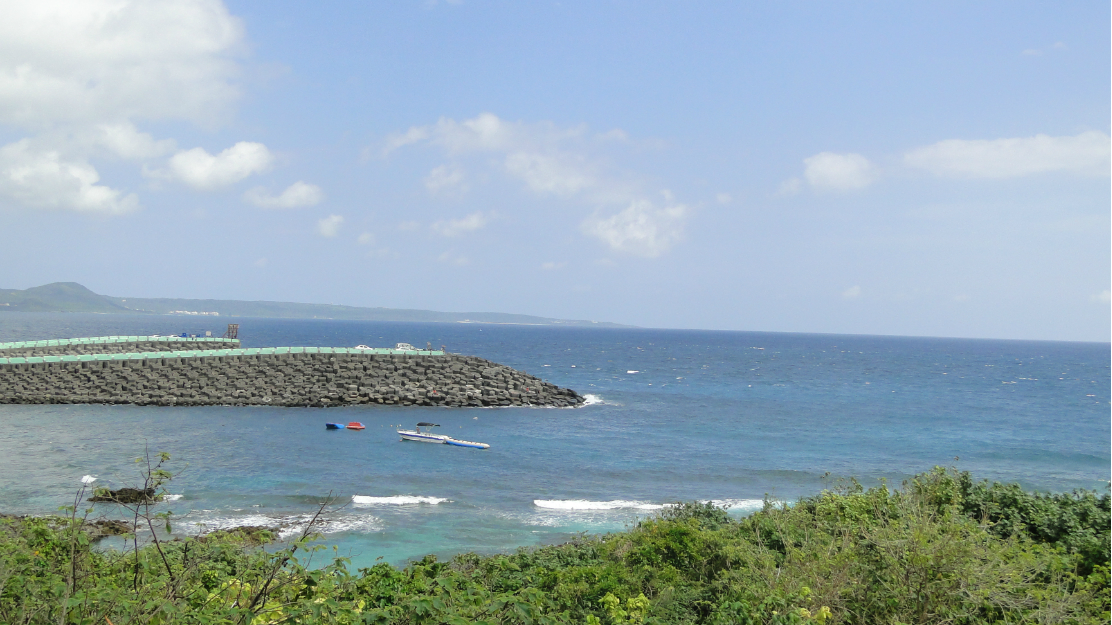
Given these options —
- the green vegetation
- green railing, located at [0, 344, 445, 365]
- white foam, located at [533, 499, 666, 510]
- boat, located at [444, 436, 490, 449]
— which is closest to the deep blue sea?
white foam, located at [533, 499, 666, 510]

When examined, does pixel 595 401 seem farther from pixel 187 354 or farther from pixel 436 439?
pixel 187 354

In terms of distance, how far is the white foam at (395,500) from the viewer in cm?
2161

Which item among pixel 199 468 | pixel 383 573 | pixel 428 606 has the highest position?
pixel 428 606

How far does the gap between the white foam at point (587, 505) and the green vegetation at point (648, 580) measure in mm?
9626

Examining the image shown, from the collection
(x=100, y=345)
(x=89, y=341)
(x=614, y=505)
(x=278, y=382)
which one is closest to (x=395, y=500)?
(x=614, y=505)

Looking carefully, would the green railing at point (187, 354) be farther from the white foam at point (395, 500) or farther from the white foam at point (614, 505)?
the white foam at point (614, 505)

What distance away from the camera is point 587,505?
22.5 meters

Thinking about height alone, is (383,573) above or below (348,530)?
above

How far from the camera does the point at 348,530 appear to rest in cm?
1855

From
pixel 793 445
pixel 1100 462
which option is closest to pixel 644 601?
pixel 793 445

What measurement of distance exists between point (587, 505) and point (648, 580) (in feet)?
41.9

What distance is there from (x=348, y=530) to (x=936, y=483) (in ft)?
47.4

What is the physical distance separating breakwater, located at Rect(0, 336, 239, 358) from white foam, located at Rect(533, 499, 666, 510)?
40873mm

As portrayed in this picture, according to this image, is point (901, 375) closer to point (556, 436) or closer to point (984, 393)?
point (984, 393)
